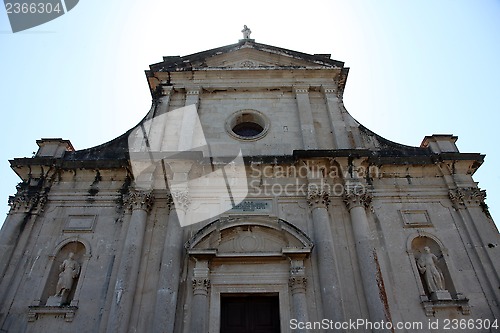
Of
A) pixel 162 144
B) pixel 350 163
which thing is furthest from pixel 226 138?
pixel 350 163

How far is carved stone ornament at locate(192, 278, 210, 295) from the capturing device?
9932 millimetres

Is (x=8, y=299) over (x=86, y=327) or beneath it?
over

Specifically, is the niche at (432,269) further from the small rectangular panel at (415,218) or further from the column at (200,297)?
the column at (200,297)

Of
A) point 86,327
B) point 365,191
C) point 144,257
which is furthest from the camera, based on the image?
point 365,191

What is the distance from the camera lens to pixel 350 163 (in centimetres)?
1192

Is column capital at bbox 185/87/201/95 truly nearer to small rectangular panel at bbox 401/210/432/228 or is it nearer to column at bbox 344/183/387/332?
column at bbox 344/183/387/332

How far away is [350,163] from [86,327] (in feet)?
26.7

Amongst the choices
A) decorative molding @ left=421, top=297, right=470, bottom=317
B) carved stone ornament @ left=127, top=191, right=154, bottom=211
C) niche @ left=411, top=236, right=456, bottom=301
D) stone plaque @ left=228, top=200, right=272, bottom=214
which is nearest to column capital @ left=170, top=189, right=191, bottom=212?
carved stone ornament @ left=127, top=191, right=154, bottom=211

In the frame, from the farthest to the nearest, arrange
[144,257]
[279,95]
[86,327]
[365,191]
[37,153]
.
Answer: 1. [279,95]
2. [37,153]
3. [365,191]
4. [144,257]
5. [86,327]

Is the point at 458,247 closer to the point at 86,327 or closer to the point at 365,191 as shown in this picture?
the point at 365,191

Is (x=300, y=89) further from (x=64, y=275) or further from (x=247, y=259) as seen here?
(x=64, y=275)

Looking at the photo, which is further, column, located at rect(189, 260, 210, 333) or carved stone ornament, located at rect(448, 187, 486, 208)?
carved stone ornament, located at rect(448, 187, 486, 208)

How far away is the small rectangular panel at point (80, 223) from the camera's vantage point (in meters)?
11.3

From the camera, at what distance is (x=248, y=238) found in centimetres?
1098
